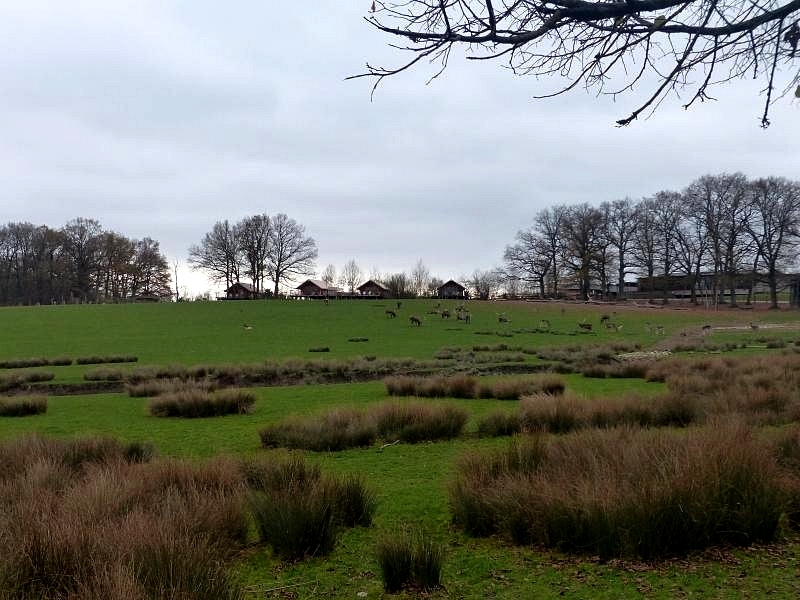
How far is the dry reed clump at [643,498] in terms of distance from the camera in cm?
493

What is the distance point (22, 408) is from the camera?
1733cm

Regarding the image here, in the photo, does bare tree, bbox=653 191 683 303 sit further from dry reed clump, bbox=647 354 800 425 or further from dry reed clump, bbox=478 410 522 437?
dry reed clump, bbox=478 410 522 437

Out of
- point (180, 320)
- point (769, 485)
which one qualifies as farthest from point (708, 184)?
point (769, 485)

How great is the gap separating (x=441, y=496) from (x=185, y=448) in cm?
566

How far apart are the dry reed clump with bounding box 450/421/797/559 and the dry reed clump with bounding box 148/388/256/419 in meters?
11.2

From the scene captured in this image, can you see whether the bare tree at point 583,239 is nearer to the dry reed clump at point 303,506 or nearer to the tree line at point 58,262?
the tree line at point 58,262

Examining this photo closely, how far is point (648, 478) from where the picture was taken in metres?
5.30

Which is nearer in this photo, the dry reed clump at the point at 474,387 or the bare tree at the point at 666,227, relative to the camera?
the dry reed clump at the point at 474,387

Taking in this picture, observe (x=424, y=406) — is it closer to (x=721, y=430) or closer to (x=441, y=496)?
(x=441, y=496)

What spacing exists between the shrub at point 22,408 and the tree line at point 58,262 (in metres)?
95.6

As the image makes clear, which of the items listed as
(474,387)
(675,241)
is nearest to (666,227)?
(675,241)

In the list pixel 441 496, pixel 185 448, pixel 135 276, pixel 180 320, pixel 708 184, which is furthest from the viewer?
pixel 135 276

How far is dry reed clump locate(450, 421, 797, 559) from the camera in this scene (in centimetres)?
493

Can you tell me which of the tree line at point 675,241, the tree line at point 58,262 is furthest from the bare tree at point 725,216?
the tree line at point 58,262
